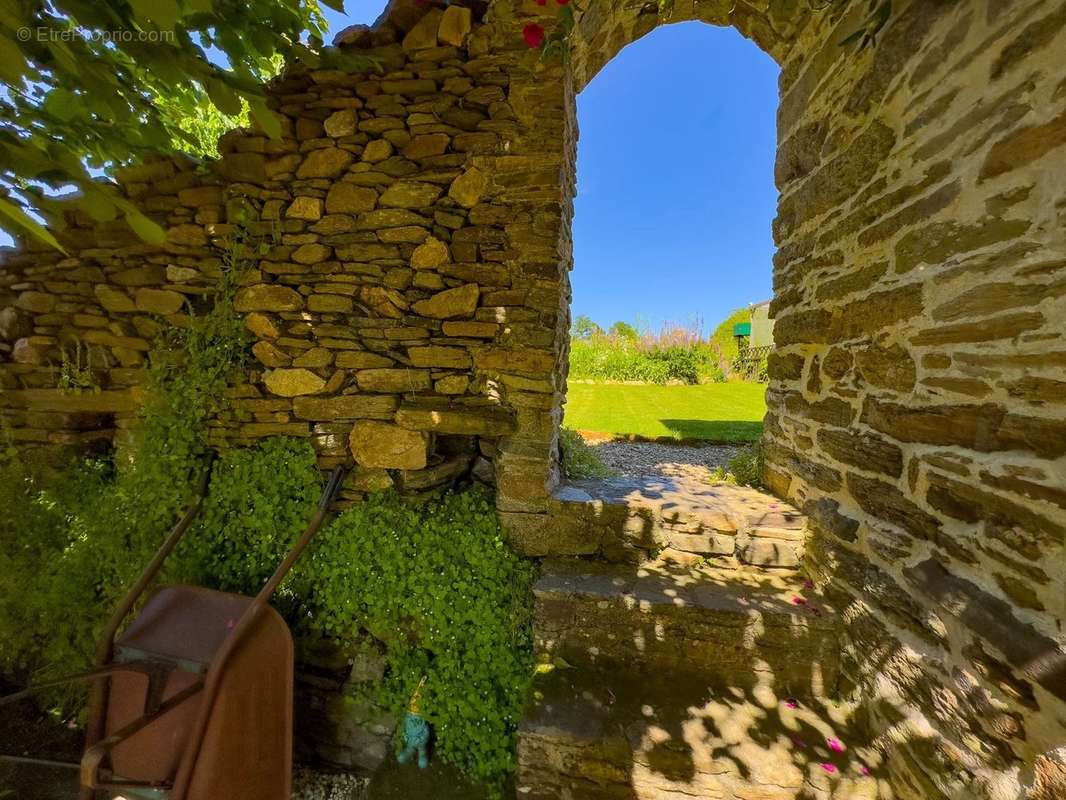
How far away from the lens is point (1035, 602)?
1.14m

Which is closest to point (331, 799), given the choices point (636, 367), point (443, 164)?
point (443, 164)

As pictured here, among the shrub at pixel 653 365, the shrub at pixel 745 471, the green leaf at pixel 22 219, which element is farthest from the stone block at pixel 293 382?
the shrub at pixel 653 365

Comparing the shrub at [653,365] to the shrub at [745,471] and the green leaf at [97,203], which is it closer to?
the shrub at [745,471]

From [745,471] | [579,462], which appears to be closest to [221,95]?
[579,462]

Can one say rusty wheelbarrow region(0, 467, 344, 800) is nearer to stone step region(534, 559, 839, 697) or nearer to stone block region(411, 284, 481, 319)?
stone step region(534, 559, 839, 697)

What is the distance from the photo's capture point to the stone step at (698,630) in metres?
1.84

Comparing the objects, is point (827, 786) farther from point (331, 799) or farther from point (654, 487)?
point (331, 799)

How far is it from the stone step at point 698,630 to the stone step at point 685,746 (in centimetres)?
10

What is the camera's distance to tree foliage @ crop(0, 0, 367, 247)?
1.08 meters

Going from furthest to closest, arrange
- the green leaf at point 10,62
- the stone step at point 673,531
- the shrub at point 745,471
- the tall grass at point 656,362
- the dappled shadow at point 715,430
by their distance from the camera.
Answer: the tall grass at point 656,362 < the dappled shadow at point 715,430 < the shrub at point 745,471 < the stone step at point 673,531 < the green leaf at point 10,62

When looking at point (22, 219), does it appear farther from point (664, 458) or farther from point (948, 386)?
point (664, 458)

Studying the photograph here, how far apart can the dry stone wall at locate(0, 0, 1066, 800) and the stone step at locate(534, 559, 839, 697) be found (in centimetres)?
18

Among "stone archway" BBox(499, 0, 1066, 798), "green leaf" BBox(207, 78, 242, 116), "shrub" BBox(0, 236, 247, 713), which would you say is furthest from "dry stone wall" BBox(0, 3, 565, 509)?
"green leaf" BBox(207, 78, 242, 116)

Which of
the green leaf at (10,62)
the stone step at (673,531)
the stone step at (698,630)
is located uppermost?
the green leaf at (10,62)
